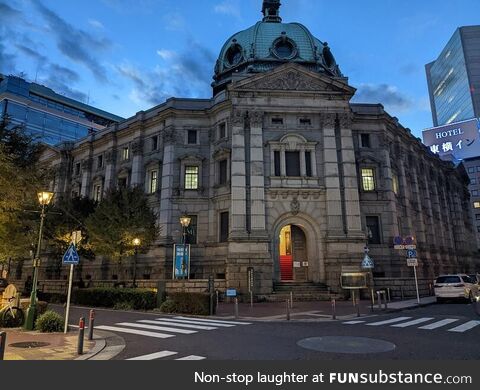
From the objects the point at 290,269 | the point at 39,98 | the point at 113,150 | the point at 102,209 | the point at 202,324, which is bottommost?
the point at 202,324

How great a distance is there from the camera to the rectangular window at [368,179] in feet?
111

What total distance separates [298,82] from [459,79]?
153382 millimetres

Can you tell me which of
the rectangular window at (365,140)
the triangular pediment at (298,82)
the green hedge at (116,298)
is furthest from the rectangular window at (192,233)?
the rectangular window at (365,140)

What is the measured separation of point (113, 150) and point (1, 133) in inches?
885

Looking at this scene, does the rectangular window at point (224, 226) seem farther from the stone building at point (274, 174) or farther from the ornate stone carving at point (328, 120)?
the ornate stone carving at point (328, 120)

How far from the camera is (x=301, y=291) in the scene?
26.7 meters

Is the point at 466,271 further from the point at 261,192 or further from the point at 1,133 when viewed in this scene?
the point at 1,133

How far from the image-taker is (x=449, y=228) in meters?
48.7

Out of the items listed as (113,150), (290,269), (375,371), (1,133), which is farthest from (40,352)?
(113,150)

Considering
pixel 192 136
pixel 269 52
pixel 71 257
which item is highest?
pixel 269 52

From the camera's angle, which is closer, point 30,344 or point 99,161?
point 30,344

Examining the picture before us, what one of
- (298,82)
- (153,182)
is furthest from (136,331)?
(298,82)

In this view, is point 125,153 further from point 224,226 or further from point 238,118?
point 224,226

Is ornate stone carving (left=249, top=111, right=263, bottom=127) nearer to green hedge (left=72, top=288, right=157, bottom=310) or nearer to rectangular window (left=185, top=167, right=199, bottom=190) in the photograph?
rectangular window (left=185, top=167, right=199, bottom=190)
